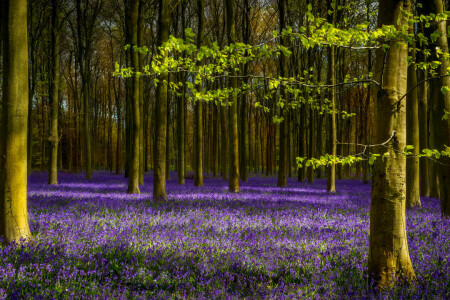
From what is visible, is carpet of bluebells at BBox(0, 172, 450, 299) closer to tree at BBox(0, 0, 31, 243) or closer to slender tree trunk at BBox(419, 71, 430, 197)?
tree at BBox(0, 0, 31, 243)

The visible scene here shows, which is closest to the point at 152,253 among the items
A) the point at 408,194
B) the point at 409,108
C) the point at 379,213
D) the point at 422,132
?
the point at 379,213

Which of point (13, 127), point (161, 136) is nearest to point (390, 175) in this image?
point (13, 127)

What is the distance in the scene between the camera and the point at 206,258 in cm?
469

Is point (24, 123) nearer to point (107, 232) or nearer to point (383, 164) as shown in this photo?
point (107, 232)

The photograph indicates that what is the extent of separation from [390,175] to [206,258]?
2735 mm

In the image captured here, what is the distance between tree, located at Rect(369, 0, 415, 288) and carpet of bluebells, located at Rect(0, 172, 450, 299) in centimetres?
28

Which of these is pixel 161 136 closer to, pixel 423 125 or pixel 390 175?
pixel 390 175

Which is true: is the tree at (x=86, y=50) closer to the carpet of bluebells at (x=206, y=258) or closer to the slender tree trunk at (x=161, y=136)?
the slender tree trunk at (x=161, y=136)

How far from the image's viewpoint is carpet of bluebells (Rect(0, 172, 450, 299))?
3.61 metres

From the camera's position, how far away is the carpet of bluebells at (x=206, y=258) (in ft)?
11.9

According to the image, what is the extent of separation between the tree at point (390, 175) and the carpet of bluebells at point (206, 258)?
28 cm

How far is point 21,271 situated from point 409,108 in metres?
11.3

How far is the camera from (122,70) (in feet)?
15.2

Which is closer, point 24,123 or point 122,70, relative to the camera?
point 122,70
